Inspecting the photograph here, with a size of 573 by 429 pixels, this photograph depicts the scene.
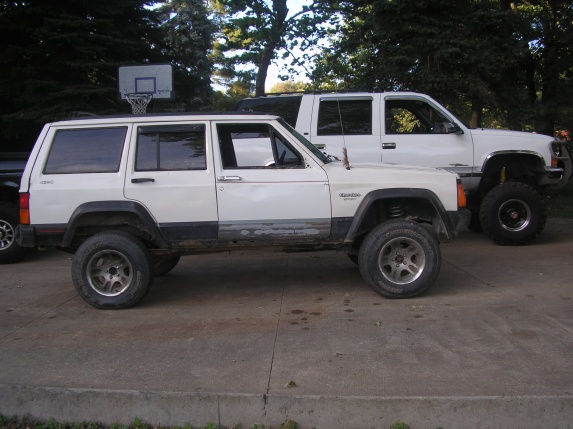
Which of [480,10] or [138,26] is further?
[138,26]

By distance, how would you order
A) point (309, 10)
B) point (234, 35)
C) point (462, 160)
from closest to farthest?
point (462, 160) → point (309, 10) → point (234, 35)

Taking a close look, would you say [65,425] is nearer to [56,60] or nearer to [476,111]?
[56,60]

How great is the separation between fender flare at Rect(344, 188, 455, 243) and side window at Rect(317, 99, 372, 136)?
292 centimetres

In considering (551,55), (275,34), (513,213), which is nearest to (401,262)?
(513,213)

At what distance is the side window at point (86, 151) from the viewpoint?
574 centimetres

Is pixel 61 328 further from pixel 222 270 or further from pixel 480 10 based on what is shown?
pixel 480 10

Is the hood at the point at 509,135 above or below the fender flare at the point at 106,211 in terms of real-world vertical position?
above

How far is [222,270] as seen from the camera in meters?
7.74

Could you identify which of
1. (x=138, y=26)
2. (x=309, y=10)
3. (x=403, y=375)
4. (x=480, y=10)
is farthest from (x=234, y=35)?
(x=403, y=375)

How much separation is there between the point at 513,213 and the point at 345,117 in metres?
3.07

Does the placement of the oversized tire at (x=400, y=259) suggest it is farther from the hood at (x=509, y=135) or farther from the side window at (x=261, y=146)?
the hood at (x=509, y=135)

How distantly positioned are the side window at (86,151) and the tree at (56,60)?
6519 millimetres

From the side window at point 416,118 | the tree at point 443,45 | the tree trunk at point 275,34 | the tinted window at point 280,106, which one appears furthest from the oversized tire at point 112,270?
the tree trunk at point 275,34

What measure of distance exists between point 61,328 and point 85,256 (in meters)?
0.75
